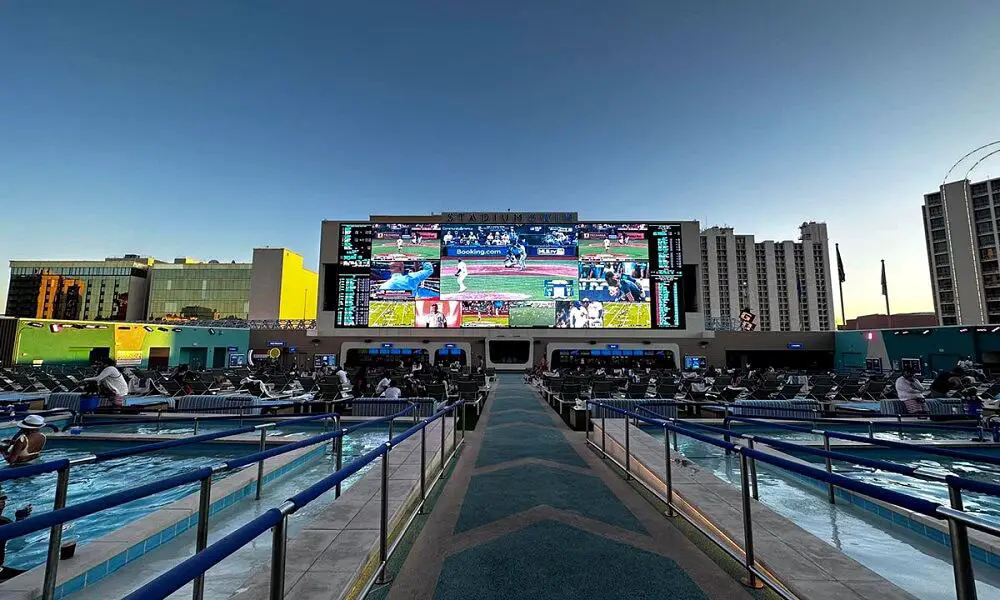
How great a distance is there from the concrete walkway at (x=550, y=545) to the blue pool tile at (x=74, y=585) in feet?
8.67

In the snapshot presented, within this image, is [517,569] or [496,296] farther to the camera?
[496,296]

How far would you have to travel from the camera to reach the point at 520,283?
4200cm

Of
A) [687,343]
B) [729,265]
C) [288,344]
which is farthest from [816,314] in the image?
[288,344]

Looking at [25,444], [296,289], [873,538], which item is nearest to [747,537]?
[873,538]

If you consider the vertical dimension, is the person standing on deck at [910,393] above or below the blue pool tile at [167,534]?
above

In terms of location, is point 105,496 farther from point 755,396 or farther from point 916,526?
point 755,396

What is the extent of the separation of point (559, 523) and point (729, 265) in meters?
117

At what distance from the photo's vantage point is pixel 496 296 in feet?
138

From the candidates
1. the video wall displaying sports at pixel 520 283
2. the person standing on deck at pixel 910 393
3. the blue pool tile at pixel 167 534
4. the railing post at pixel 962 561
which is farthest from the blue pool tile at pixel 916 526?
the video wall displaying sports at pixel 520 283

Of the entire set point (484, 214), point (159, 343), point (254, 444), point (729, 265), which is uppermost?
point (729, 265)

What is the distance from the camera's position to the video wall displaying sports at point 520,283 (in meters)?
41.7

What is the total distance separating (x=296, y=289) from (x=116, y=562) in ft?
308

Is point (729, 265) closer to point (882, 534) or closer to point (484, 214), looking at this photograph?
point (484, 214)

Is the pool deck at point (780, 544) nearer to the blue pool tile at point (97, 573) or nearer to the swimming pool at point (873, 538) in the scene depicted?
the swimming pool at point (873, 538)
